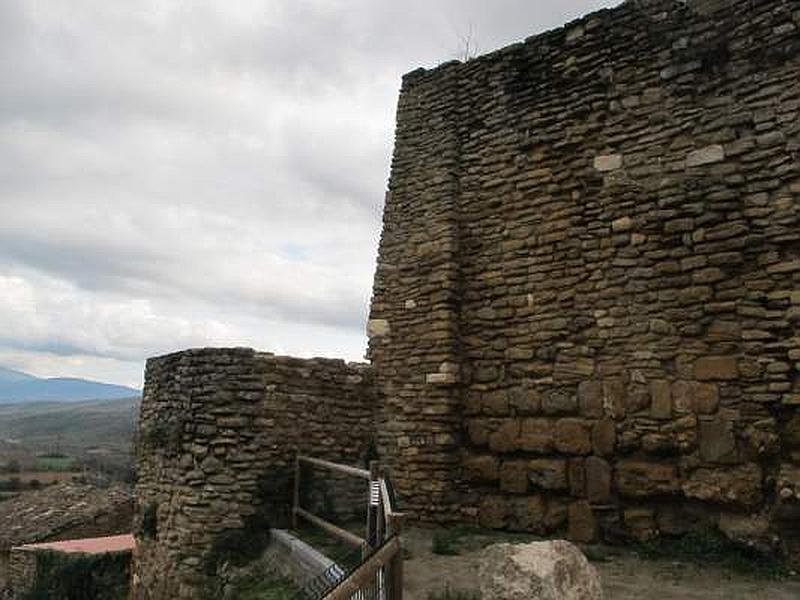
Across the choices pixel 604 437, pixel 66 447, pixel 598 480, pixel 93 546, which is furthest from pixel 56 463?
pixel 604 437

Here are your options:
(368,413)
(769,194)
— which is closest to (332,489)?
(368,413)

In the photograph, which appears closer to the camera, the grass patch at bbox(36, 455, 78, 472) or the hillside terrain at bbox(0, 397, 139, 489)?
the hillside terrain at bbox(0, 397, 139, 489)

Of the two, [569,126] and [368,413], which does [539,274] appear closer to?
[569,126]

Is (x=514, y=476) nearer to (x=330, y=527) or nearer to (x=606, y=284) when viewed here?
(x=330, y=527)

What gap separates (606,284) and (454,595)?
3620 millimetres

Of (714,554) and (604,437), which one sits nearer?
(714,554)

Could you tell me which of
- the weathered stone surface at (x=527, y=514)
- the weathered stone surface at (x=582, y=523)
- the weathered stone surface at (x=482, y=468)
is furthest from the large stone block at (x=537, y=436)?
the weathered stone surface at (x=582, y=523)

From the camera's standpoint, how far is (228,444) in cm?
787

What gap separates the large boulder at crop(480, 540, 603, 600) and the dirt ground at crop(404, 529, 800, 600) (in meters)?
1.02

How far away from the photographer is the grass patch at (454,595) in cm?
442

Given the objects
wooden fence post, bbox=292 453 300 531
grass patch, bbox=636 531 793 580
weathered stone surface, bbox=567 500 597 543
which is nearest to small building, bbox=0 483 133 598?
wooden fence post, bbox=292 453 300 531

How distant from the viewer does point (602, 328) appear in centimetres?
663

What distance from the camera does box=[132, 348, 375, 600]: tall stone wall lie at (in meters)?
7.71

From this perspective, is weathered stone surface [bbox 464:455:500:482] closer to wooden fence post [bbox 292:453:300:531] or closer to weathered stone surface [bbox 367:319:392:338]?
weathered stone surface [bbox 367:319:392:338]
